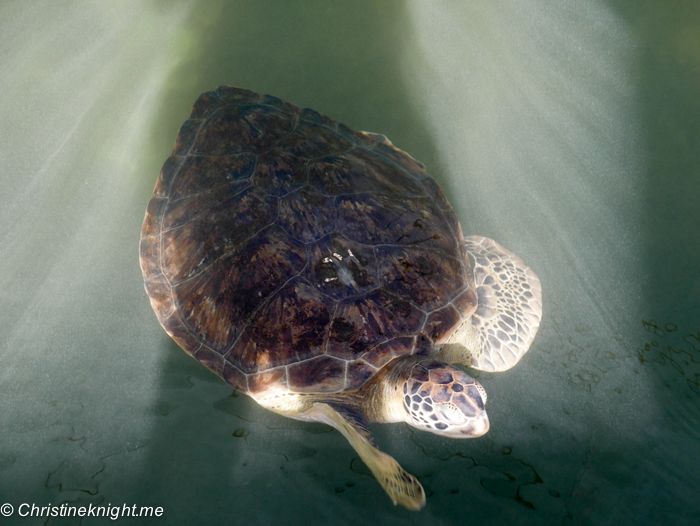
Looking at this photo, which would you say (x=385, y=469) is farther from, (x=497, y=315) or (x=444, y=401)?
(x=497, y=315)

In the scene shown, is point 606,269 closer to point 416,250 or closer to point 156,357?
point 416,250

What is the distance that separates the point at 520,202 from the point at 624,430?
3.77 feet

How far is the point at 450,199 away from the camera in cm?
208

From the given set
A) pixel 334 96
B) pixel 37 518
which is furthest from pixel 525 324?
pixel 37 518

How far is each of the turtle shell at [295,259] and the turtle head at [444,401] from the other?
0.46 ft

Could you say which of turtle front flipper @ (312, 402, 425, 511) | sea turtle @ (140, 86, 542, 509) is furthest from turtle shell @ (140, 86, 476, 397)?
turtle front flipper @ (312, 402, 425, 511)

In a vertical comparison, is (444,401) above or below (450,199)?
below

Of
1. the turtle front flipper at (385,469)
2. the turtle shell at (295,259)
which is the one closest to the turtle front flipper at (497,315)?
the turtle shell at (295,259)

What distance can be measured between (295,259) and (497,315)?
0.96m

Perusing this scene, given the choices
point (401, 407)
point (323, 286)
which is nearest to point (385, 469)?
point (401, 407)

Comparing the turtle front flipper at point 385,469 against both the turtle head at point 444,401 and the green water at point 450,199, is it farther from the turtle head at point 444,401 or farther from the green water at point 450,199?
the green water at point 450,199

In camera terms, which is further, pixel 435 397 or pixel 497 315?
pixel 497 315

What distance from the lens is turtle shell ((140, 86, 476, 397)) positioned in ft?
4.39

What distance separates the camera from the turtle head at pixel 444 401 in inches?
47.4
